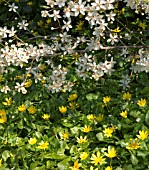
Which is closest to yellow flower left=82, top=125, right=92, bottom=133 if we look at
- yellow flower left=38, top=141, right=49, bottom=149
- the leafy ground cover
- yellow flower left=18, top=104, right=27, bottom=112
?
the leafy ground cover

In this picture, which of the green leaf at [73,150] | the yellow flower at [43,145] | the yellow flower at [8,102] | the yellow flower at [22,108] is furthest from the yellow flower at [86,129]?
the yellow flower at [8,102]

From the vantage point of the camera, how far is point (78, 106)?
3.09 meters

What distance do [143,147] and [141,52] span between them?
578 mm

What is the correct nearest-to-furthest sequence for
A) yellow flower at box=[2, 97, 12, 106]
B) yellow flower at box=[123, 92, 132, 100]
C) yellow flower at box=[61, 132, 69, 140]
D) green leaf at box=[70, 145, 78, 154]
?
green leaf at box=[70, 145, 78, 154] < yellow flower at box=[61, 132, 69, 140] < yellow flower at box=[123, 92, 132, 100] < yellow flower at box=[2, 97, 12, 106]

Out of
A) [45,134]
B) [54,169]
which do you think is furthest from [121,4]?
[54,169]

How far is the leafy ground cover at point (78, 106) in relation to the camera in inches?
106

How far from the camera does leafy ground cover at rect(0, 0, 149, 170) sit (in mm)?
2695

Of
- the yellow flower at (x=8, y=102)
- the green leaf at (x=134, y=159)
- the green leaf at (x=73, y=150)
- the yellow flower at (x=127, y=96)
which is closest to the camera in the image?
the green leaf at (x=134, y=159)

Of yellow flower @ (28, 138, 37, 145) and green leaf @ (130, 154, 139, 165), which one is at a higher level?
yellow flower @ (28, 138, 37, 145)

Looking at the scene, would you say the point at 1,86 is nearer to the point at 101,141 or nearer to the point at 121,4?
the point at 101,141

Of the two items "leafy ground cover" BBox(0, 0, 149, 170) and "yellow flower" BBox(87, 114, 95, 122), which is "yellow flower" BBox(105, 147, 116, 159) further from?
"yellow flower" BBox(87, 114, 95, 122)

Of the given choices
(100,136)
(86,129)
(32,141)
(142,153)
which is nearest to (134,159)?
(142,153)

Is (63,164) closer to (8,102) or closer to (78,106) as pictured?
(78,106)

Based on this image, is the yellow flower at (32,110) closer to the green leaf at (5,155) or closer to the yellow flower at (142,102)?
the green leaf at (5,155)
